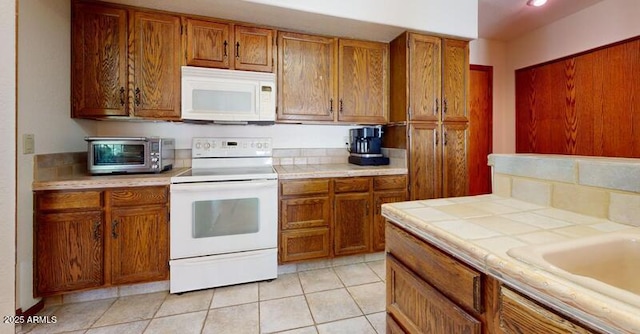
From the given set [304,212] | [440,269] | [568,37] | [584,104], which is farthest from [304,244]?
[568,37]

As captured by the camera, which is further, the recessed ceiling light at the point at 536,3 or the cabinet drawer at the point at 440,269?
the recessed ceiling light at the point at 536,3

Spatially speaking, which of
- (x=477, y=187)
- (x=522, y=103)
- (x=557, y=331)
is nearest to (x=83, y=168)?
(x=557, y=331)

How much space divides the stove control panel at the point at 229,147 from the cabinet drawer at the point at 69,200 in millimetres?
837

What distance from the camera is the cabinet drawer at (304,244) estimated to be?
225 centimetres

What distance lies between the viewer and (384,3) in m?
2.36

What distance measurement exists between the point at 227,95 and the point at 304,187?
101cm

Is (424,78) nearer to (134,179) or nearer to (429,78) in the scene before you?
(429,78)

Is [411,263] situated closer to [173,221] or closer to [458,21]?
[173,221]

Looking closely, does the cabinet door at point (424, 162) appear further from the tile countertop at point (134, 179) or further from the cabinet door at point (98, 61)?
the cabinet door at point (98, 61)

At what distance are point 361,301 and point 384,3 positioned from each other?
2.43 meters

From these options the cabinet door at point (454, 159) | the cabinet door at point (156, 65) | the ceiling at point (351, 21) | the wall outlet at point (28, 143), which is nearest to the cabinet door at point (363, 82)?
the ceiling at point (351, 21)

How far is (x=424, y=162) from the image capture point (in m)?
2.63

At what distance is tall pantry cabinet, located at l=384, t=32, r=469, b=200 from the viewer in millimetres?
2561

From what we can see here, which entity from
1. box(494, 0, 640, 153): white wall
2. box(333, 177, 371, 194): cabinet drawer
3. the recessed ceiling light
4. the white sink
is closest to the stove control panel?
box(333, 177, 371, 194): cabinet drawer
